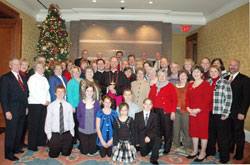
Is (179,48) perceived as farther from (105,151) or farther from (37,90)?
(37,90)

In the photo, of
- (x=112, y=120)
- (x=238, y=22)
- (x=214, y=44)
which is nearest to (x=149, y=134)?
(x=112, y=120)

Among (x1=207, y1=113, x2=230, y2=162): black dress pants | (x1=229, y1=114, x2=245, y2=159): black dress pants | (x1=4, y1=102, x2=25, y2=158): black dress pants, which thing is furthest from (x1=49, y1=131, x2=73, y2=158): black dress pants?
(x1=229, y1=114, x2=245, y2=159): black dress pants

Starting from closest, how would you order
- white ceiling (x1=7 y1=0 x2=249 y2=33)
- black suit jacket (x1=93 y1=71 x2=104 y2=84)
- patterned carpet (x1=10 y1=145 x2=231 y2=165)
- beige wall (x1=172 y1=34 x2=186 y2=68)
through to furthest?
1. patterned carpet (x1=10 y1=145 x2=231 y2=165)
2. black suit jacket (x1=93 y1=71 x2=104 y2=84)
3. white ceiling (x1=7 y1=0 x2=249 y2=33)
4. beige wall (x1=172 y1=34 x2=186 y2=68)

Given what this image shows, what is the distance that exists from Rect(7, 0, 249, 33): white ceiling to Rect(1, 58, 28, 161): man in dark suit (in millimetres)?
3775

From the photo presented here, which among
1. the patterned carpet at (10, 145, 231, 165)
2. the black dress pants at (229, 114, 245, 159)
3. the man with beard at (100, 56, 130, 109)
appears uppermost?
the man with beard at (100, 56, 130, 109)

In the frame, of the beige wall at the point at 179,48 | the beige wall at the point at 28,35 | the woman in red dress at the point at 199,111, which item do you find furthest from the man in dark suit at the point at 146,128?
the beige wall at the point at 179,48

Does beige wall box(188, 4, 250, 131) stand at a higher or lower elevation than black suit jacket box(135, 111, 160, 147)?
higher

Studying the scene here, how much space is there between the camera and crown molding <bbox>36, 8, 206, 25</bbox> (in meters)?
7.57

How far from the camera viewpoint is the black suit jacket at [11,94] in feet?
10.6

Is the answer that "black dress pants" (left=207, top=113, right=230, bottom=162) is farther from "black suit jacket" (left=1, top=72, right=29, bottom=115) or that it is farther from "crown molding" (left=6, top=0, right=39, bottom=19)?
"crown molding" (left=6, top=0, right=39, bottom=19)

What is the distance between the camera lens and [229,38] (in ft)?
20.6

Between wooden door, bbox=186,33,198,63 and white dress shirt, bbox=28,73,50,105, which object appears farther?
wooden door, bbox=186,33,198,63

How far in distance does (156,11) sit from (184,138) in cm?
526

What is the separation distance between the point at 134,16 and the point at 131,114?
5.18 meters
